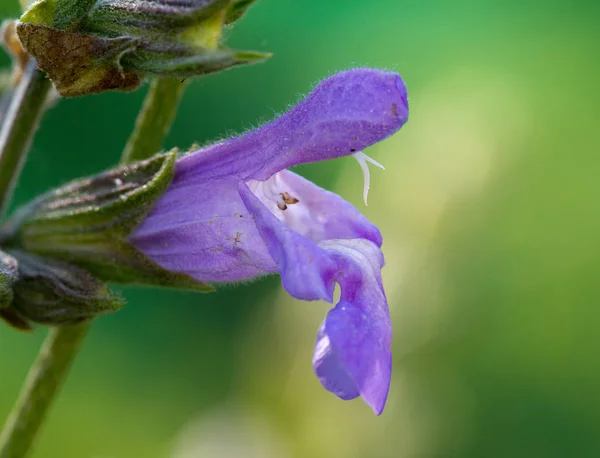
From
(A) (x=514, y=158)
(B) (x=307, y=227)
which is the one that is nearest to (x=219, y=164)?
(B) (x=307, y=227)

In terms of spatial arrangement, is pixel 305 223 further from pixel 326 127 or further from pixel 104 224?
pixel 104 224

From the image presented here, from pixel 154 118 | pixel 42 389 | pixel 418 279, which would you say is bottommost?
pixel 418 279

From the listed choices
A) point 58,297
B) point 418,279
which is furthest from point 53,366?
point 418,279

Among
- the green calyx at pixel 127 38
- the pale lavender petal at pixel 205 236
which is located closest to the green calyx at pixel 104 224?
the pale lavender petal at pixel 205 236

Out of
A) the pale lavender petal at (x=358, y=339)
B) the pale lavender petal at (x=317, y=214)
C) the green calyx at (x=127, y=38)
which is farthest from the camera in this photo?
the pale lavender petal at (x=317, y=214)

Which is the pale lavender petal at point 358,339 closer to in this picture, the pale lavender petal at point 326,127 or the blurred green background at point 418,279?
the pale lavender petal at point 326,127
